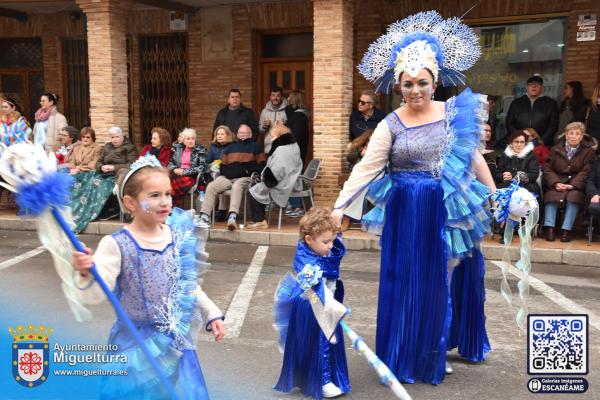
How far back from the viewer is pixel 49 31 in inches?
599

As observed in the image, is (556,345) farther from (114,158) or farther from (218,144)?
(114,158)

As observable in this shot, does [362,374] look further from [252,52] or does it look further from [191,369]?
[252,52]

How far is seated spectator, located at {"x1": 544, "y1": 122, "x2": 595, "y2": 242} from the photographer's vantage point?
347 inches

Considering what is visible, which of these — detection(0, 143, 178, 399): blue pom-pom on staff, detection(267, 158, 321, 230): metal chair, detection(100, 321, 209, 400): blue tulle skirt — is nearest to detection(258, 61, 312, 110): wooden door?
detection(267, 158, 321, 230): metal chair

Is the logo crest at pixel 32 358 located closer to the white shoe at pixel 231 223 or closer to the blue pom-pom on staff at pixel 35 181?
the blue pom-pom on staff at pixel 35 181

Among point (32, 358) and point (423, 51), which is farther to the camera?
point (423, 51)

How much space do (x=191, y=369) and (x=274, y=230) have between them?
22.1ft

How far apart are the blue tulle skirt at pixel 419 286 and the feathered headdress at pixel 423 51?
0.71 m

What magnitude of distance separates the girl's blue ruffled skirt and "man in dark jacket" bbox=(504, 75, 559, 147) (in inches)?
259

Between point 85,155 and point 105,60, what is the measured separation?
2065 mm

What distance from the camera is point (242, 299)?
6.49m

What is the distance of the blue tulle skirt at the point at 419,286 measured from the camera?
14.2 feet

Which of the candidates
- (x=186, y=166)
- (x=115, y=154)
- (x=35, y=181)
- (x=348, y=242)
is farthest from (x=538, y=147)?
(x=35, y=181)

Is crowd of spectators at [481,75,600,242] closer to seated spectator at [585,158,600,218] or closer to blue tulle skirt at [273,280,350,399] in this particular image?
seated spectator at [585,158,600,218]
